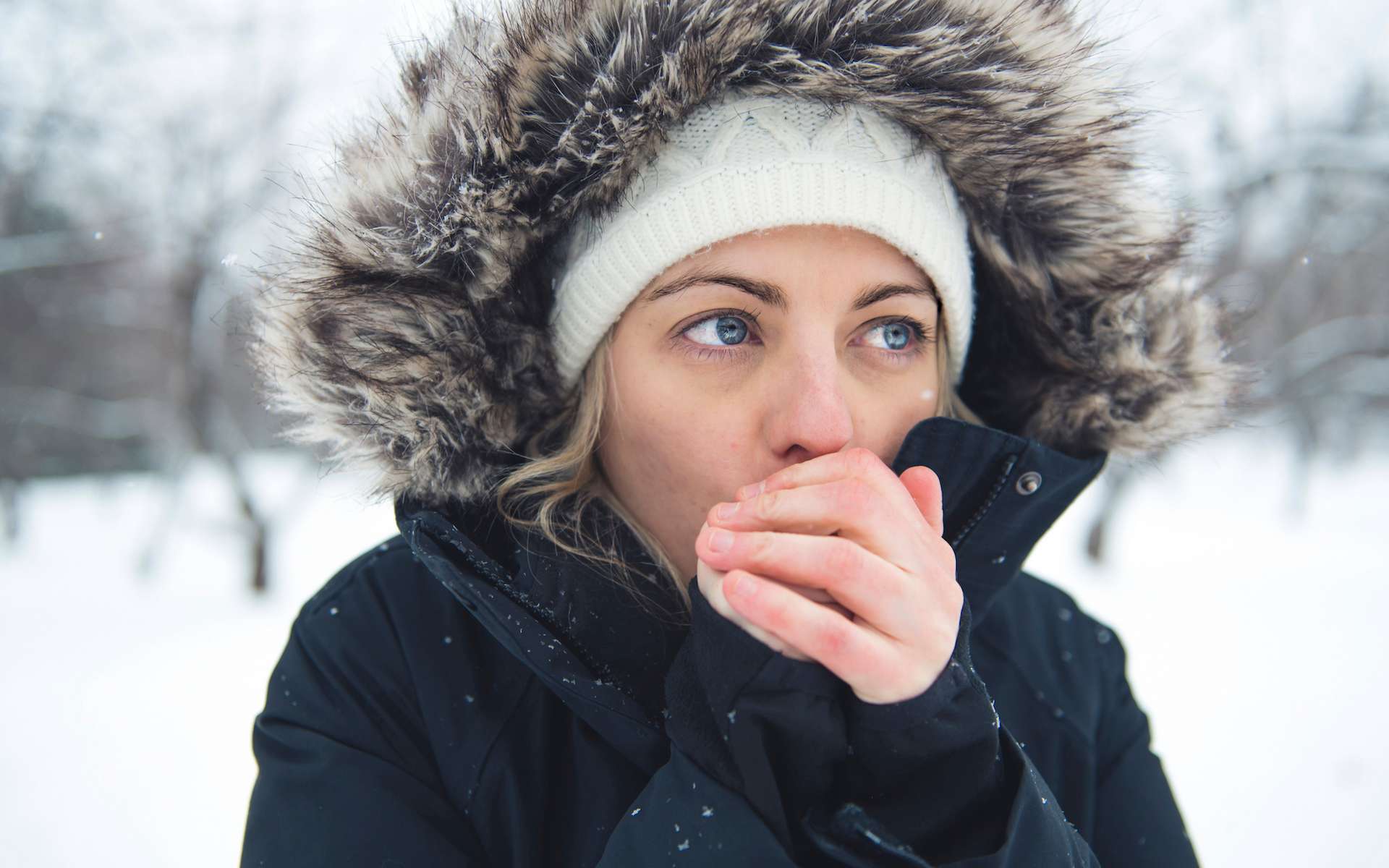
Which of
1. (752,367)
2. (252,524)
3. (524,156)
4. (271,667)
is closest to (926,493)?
(752,367)

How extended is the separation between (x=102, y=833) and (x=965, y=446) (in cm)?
436

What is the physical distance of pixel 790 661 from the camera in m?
0.92

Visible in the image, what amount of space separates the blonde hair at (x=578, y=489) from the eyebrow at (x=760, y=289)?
0.16m

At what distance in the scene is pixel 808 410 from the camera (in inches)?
47.5

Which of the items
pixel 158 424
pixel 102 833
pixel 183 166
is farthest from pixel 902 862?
pixel 158 424

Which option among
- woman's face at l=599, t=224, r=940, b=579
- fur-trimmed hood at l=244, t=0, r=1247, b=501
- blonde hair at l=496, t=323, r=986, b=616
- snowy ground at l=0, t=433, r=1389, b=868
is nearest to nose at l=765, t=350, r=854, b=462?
woman's face at l=599, t=224, r=940, b=579

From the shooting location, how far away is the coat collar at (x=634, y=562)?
1.14 meters

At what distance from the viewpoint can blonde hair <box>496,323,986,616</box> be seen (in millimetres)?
1331

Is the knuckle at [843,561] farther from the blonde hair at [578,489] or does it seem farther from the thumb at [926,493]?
the blonde hair at [578,489]

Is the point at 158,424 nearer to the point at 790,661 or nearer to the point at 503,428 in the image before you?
the point at 503,428

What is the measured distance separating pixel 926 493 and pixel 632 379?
0.56m

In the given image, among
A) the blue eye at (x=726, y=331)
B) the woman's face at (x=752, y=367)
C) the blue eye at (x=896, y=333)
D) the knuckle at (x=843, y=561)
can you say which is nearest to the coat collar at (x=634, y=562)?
the woman's face at (x=752, y=367)

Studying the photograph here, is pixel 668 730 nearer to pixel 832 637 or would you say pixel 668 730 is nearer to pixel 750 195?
pixel 832 637

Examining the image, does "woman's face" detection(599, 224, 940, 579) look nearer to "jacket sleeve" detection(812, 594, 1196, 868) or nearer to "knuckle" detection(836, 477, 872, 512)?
"knuckle" detection(836, 477, 872, 512)
